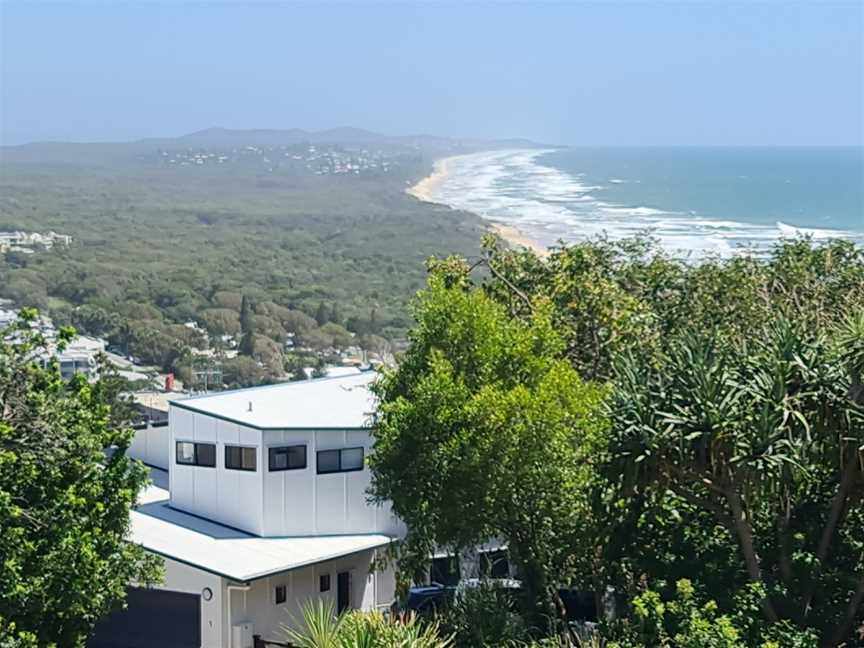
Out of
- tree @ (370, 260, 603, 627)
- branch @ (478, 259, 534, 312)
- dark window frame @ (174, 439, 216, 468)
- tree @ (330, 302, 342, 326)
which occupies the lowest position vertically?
tree @ (330, 302, 342, 326)

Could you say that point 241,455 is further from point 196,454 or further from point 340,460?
point 340,460

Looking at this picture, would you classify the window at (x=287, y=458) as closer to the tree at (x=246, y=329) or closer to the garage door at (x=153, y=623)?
the garage door at (x=153, y=623)

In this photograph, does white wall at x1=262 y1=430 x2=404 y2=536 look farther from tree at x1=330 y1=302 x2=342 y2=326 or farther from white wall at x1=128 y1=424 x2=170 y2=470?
tree at x1=330 y1=302 x2=342 y2=326

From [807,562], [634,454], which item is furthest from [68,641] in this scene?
[807,562]

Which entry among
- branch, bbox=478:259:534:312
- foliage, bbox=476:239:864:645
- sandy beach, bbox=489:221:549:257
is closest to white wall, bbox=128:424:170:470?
branch, bbox=478:259:534:312

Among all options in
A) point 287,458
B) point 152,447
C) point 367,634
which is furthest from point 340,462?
point 367,634
